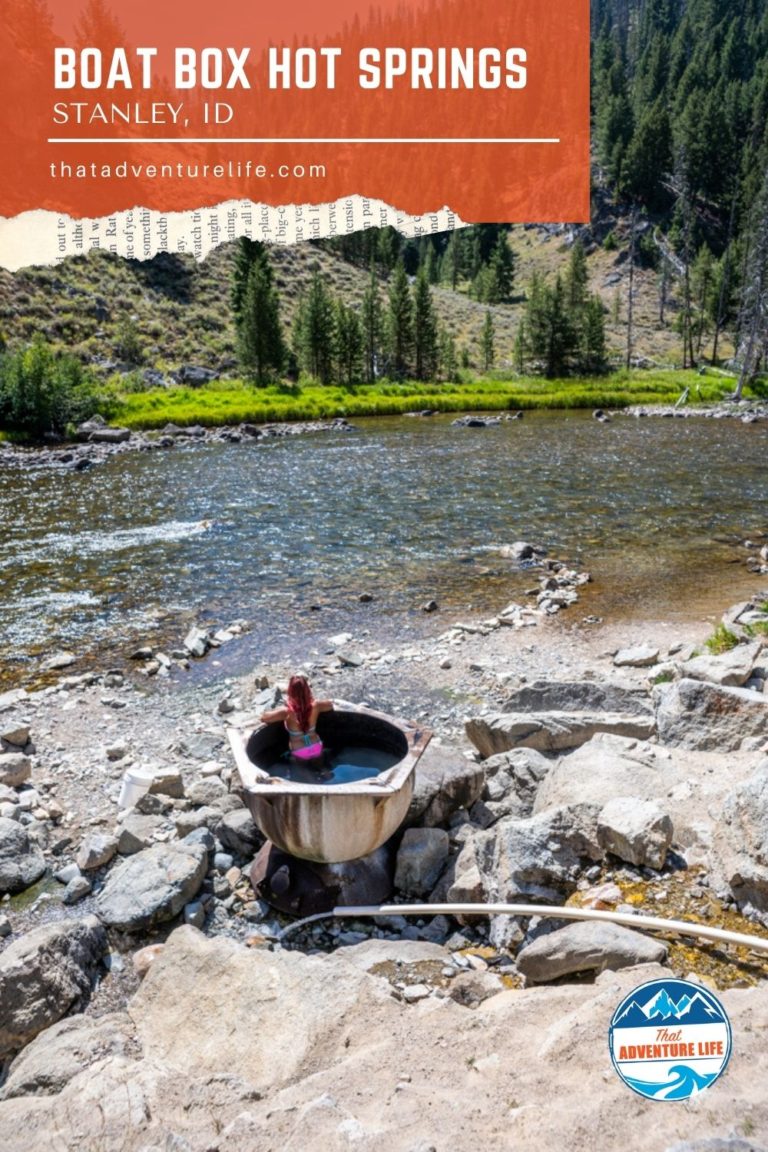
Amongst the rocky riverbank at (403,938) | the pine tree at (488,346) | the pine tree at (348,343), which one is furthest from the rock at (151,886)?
the pine tree at (488,346)

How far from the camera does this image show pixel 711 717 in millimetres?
8602

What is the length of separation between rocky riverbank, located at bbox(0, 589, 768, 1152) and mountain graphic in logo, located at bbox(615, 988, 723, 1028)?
0.28 m

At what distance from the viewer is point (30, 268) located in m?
79.8

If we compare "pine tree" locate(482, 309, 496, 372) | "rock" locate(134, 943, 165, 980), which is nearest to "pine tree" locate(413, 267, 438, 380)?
"pine tree" locate(482, 309, 496, 372)

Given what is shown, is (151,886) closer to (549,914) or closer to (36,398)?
(549,914)

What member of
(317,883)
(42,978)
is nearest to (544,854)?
(317,883)

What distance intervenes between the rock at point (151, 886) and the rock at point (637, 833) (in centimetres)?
402

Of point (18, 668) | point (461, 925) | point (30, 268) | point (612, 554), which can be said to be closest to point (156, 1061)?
point (461, 925)

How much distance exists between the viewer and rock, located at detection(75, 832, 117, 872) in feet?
26.6

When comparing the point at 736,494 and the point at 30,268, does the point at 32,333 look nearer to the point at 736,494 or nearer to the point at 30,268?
the point at 30,268

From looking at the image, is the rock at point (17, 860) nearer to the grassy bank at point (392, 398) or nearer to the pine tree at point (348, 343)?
the grassy bank at point (392, 398)

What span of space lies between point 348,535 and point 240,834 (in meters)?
15.9

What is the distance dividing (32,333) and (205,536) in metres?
60.2

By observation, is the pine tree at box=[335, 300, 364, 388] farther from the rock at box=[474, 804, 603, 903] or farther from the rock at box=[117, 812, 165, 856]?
the rock at box=[474, 804, 603, 903]
